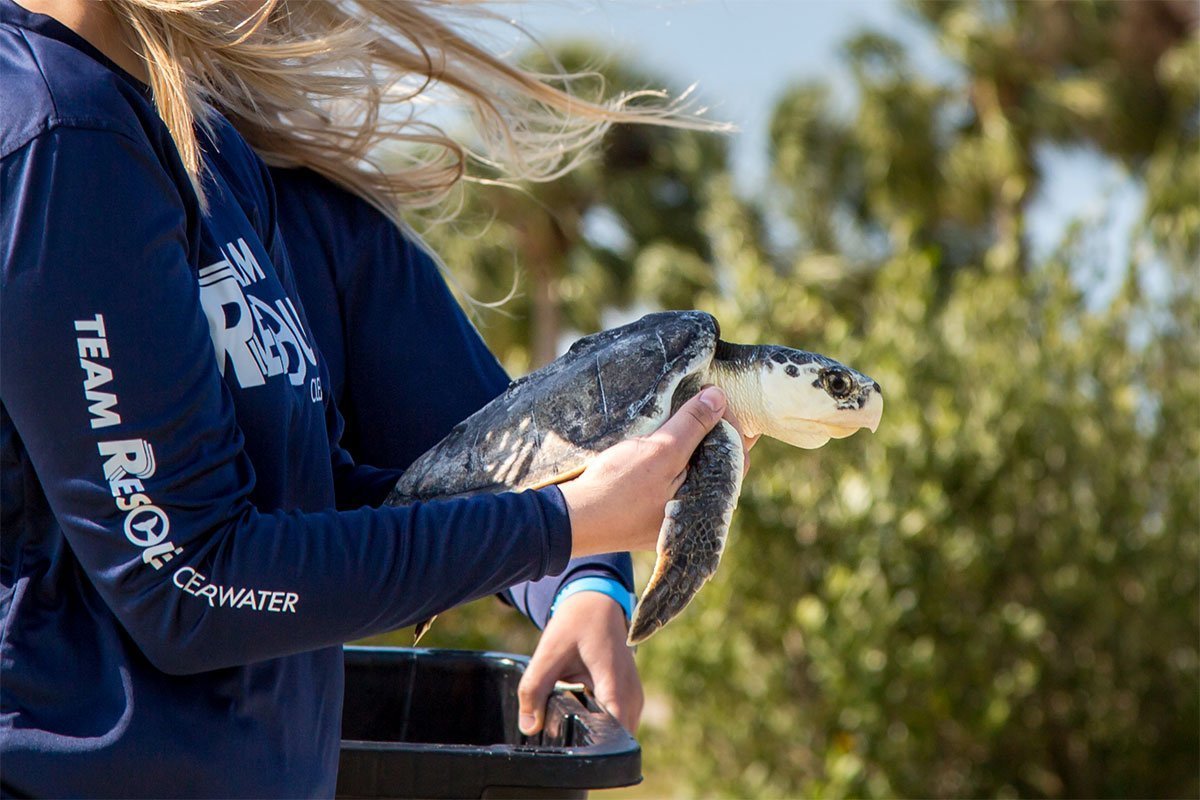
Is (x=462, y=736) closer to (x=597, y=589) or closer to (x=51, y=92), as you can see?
(x=597, y=589)

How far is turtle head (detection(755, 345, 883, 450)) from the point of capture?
4.98 feet

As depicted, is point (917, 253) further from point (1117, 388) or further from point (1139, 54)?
point (1139, 54)

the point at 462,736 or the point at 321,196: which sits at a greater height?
the point at 321,196

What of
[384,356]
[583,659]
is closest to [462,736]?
[583,659]

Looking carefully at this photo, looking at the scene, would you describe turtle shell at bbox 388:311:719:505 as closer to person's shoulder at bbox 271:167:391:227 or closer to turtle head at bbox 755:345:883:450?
turtle head at bbox 755:345:883:450

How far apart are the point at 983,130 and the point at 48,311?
16.8 metres

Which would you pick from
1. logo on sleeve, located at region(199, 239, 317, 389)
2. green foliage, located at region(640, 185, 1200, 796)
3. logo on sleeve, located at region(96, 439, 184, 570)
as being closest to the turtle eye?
logo on sleeve, located at region(199, 239, 317, 389)

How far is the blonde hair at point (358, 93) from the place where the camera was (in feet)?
3.65

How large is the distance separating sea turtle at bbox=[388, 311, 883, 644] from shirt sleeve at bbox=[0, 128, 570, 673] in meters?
0.29

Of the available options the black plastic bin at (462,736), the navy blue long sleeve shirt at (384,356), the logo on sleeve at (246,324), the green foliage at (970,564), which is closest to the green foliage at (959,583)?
the green foliage at (970,564)

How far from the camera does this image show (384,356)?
1.73 m

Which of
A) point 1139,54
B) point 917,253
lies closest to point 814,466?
point 917,253

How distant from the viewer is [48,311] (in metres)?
0.92

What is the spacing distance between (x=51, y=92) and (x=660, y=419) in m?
0.73
